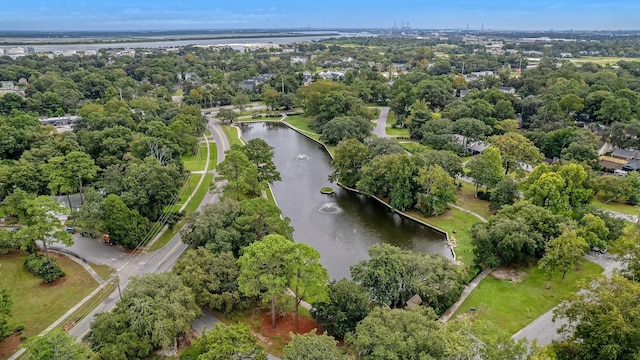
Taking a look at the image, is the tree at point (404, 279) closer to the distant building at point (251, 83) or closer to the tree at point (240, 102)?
the tree at point (240, 102)

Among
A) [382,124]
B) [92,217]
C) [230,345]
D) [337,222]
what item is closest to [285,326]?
[230,345]

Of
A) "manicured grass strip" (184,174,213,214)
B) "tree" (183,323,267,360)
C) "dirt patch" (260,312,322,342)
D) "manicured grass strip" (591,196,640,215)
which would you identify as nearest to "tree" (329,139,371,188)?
"manicured grass strip" (184,174,213,214)

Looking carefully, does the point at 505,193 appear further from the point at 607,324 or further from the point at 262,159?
the point at 262,159

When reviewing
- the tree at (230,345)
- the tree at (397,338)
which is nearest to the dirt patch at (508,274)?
the tree at (397,338)

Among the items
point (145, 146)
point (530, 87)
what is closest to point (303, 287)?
point (145, 146)

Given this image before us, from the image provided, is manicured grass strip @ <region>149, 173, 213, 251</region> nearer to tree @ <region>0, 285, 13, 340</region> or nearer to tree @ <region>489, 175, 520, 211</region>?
tree @ <region>0, 285, 13, 340</region>
